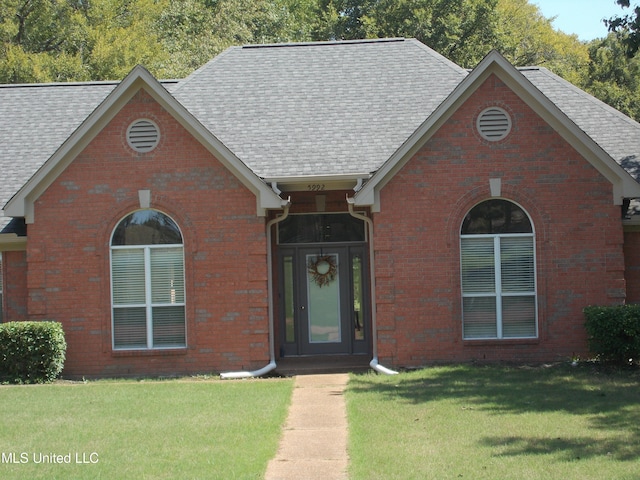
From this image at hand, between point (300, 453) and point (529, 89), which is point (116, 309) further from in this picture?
point (529, 89)

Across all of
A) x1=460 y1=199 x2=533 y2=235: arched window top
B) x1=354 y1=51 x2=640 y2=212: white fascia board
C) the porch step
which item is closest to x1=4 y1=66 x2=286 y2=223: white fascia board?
x1=354 y1=51 x2=640 y2=212: white fascia board

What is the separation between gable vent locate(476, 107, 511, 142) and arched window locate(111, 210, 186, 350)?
5885 millimetres

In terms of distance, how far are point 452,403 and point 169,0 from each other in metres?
36.0

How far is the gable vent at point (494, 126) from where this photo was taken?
15688 mm

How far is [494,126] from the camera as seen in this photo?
15.7 meters

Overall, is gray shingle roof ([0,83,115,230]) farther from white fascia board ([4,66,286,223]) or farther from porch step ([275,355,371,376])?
porch step ([275,355,371,376])

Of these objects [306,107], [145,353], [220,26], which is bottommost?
[145,353]

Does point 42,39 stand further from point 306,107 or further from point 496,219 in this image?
point 496,219

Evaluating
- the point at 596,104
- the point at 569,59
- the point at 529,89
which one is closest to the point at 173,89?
the point at 529,89

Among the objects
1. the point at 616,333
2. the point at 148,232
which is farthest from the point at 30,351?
the point at 616,333

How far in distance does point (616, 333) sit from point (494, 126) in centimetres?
427

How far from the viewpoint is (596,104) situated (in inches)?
742

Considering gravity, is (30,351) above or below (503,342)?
above

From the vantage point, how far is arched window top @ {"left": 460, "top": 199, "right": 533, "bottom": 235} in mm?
15781
